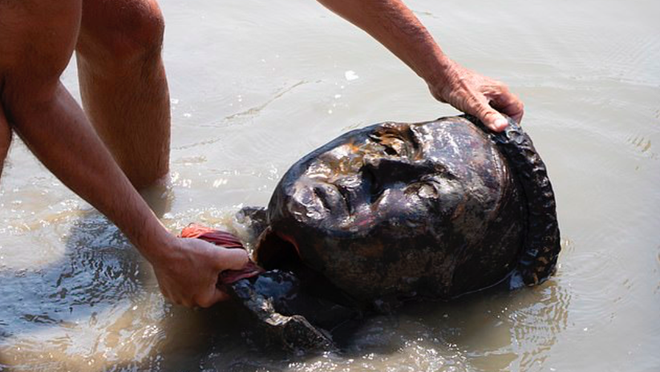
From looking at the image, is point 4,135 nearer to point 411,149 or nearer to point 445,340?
point 411,149

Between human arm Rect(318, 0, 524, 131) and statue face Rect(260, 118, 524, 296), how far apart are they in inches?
12.6

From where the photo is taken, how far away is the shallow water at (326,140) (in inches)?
123

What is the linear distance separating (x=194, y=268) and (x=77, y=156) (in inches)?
19.7

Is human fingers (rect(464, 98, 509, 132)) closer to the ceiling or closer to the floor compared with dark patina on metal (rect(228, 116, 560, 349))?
closer to the ceiling

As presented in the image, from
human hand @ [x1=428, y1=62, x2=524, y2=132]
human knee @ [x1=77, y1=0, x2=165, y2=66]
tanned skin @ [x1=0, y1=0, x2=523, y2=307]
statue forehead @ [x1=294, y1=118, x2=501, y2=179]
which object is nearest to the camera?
tanned skin @ [x1=0, y1=0, x2=523, y2=307]

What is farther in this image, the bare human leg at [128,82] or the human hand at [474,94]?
the bare human leg at [128,82]

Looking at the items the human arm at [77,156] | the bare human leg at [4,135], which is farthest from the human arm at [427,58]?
the bare human leg at [4,135]

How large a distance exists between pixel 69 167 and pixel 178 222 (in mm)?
853

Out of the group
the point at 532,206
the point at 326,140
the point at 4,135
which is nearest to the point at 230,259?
the point at 4,135

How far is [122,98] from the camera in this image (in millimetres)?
3828

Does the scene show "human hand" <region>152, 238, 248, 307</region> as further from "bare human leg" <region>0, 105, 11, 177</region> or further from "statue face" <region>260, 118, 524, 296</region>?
"bare human leg" <region>0, 105, 11, 177</region>

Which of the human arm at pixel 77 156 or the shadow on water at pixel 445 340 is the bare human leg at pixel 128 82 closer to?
the human arm at pixel 77 156

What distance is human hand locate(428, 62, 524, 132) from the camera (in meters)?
3.45

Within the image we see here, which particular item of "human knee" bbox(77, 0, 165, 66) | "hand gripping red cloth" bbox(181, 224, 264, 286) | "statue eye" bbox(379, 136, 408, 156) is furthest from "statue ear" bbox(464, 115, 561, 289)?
→ "human knee" bbox(77, 0, 165, 66)
